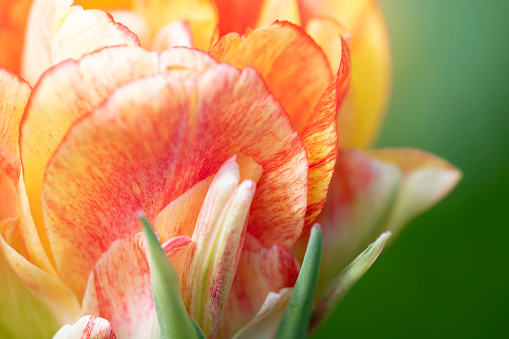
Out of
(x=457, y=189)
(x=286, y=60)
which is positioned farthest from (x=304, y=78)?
(x=457, y=189)

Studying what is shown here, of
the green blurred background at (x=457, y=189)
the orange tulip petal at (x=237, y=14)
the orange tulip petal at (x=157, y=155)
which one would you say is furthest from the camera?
the green blurred background at (x=457, y=189)

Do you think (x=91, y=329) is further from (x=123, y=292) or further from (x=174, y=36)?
(x=174, y=36)

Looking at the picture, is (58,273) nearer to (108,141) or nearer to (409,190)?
(108,141)

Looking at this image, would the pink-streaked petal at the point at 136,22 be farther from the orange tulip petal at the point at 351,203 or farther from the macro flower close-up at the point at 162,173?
the orange tulip petal at the point at 351,203

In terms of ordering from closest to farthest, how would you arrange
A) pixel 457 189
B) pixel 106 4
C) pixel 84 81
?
pixel 84 81 < pixel 106 4 < pixel 457 189

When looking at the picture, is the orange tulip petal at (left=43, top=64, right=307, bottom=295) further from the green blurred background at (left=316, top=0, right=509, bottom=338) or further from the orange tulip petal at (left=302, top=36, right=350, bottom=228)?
the green blurred background at (left=316, top=0, right=509, bottom=338)

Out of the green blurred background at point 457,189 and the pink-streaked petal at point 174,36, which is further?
the green blurred background at point 457,189

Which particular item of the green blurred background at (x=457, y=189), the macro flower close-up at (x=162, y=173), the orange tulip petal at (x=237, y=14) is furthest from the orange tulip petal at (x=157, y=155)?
the green blurred background at (x=457, y=189)

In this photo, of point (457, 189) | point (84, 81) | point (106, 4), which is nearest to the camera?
point (84, 81)
